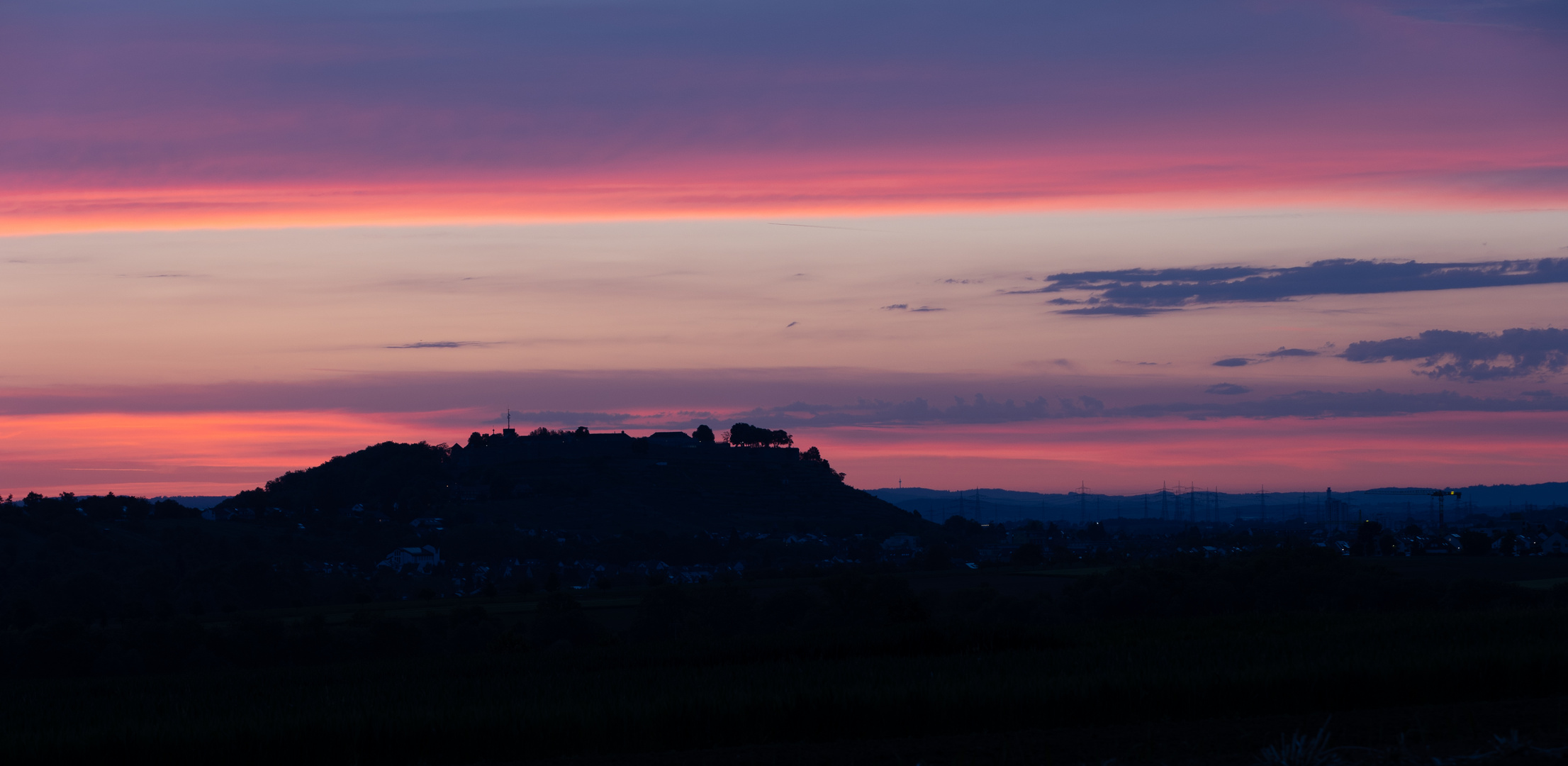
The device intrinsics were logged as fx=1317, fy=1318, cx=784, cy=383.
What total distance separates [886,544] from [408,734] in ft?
578

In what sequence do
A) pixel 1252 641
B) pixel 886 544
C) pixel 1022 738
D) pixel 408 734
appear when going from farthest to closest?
1. pixel 886 544
2. pixel 1252 641
3. pixel 408 734
4. pixel 1022 738

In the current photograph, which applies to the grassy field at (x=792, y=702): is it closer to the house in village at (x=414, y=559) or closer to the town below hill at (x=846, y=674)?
the town below hill at (x=846, y=674)

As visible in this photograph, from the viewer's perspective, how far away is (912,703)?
23.2m

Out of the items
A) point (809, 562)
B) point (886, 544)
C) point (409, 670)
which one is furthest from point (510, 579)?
point (409, 670)

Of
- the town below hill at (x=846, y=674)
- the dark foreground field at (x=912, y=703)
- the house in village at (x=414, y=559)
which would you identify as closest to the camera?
the dark foreground field at (x=912, y=703)

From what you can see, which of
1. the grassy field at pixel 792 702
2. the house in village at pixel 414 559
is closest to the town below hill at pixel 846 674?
the grassy field at pixel 792 702

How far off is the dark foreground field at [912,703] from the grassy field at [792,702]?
0.05 meters

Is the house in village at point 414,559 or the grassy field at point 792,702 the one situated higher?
the grassy field at point 792,702

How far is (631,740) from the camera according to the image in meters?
22.0

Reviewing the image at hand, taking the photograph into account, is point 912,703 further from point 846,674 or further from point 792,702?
point 846,674

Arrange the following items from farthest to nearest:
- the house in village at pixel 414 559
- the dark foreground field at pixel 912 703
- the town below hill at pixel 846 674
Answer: the house in village at pixel 414 559, the town below hill at pixel 846 674, the dark foreground field at pixel 912 703

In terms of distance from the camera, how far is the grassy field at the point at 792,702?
21.9 m

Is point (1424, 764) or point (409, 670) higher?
point (1424, 764)

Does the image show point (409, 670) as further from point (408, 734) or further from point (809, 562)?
point (809, 562)
